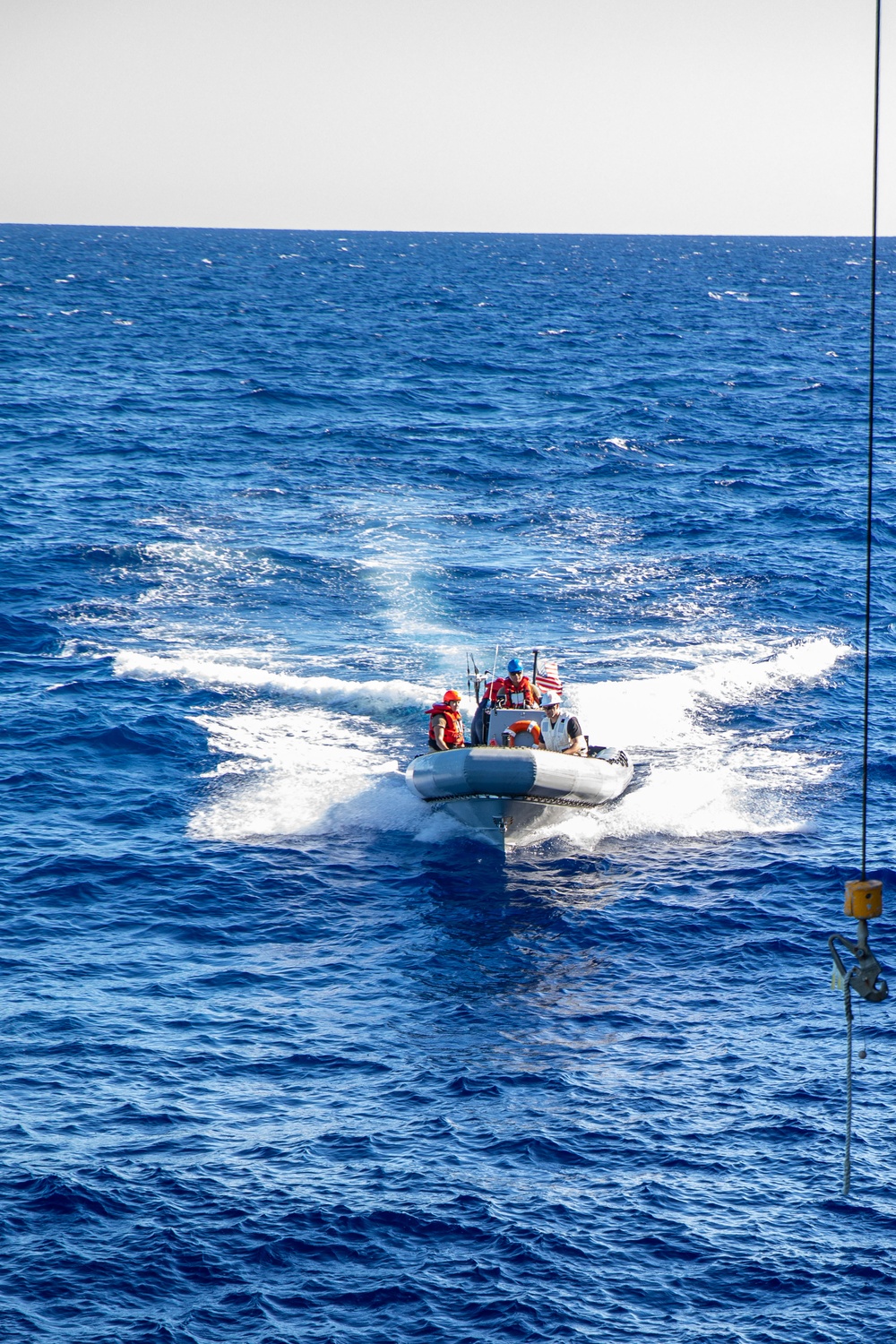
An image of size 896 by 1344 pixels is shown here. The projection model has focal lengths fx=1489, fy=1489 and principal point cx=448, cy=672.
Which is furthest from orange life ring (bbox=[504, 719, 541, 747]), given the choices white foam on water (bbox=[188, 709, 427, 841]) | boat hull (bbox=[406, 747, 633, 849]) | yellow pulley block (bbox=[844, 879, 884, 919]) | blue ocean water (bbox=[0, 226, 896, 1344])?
yellow pulley block (bbox=[844, 879, 884, 919])

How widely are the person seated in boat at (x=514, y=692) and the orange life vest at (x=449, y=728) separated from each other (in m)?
0.82

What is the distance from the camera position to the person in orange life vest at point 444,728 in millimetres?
25812

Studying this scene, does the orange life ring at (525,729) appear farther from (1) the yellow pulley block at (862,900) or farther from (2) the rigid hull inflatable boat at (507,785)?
(1) the yellow pulley block at (862,900)

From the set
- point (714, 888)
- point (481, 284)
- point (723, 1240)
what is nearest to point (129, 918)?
point (714, 888)

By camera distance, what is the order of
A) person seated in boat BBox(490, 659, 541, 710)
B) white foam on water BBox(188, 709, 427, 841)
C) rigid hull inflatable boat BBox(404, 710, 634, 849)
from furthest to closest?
person seated in boat BBox(490, 659, 541, 710)
white foam on water BBox(188, 709, 427, 841)
rigid hull inflatable boat BBox(404, 710, 634, 849)

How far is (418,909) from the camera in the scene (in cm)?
2266

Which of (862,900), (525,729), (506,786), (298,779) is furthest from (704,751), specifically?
(862,900)

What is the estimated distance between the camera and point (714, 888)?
23.3 metres

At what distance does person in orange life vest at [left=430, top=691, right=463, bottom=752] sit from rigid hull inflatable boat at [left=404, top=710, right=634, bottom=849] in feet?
2.08

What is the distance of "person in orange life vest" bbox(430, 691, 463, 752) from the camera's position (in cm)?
2581

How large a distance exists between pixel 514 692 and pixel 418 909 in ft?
17.0

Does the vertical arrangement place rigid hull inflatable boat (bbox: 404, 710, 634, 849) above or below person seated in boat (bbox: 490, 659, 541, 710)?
below

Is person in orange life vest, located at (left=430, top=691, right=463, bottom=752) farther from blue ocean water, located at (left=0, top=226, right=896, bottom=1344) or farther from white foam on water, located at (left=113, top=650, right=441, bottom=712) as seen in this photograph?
white foam on water, located at (left=113, top=650, right=441, bottom=712)

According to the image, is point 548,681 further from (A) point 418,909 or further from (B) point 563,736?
(A) point 418,909
